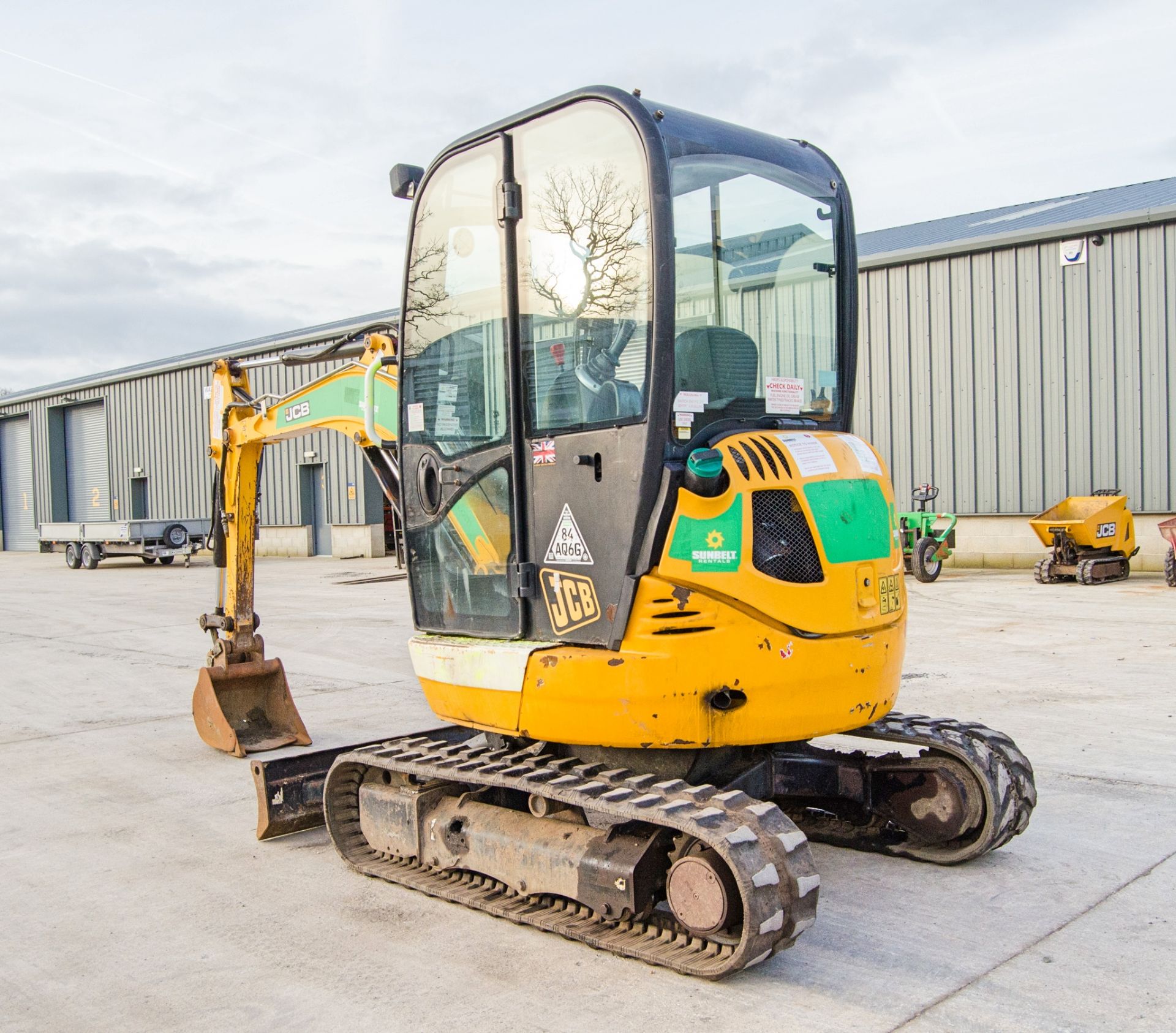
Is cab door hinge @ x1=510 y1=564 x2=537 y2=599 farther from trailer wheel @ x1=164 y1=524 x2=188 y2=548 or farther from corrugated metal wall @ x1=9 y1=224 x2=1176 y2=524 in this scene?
trailer wheel @ x1=164 y1=524 x2=188 y2=548

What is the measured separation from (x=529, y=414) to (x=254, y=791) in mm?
3544

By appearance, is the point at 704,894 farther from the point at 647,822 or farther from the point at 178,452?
the point at 178,452

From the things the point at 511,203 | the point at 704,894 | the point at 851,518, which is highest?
the point at 511,203

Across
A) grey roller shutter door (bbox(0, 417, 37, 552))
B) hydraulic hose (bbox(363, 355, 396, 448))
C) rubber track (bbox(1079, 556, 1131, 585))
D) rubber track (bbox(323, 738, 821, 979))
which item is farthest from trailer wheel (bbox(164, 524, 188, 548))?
rubber track (bbox(323, 738, 821, 979))

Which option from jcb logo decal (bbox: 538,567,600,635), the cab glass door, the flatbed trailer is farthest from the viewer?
the flatbed trailer

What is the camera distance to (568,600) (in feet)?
14.6

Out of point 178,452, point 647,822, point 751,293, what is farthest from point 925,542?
point 178,452

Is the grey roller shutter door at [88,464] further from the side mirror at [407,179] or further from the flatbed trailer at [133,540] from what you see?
the side mirror at [407,179]

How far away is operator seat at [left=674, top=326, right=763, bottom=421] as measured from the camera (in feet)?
14.1

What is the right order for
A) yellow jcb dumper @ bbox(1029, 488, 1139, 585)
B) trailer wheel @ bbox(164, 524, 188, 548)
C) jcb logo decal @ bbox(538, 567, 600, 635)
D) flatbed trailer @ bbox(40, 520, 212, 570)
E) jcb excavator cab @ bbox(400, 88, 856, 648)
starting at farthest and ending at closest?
1. trailer wheel @ bbox(164, 524, 188, 548)
2. flatbed trailer @ bbox(40, 520, 212, 570)
3. yellow jcb dumper @ bbox(1029, 488, 1139, 585)
4. jcb logo decal @ bbox(538, 567, 600, 635)
5. jcb excavator cab @ bbox(400, 88, 856, 648)

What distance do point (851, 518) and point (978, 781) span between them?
138 centimetres

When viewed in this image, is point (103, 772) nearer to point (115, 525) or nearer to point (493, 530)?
point (493, 530)

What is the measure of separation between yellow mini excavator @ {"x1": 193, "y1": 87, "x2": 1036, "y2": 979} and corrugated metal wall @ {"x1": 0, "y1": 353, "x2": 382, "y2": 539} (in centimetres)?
2504

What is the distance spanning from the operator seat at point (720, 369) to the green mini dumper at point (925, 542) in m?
13.9
